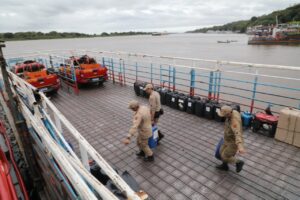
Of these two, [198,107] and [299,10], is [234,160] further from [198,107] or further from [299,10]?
[299,10]

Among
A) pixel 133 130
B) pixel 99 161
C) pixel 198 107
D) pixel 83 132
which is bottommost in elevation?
pixel 83 132

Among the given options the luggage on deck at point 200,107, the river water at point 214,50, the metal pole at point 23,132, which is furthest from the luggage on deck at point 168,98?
the river water at point 214,50

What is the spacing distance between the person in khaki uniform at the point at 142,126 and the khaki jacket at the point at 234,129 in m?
1.38

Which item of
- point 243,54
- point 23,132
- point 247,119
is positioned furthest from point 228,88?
point 243,54

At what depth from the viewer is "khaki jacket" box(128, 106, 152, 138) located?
372 cm

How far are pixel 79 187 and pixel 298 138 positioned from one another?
466cm

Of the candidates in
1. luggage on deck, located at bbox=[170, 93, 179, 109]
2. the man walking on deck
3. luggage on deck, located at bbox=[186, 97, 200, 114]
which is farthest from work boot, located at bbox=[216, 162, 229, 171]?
luggage on deck, located at bbox=[170, 93, 179, 109]

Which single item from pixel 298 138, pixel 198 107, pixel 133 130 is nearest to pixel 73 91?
pixel 198 107

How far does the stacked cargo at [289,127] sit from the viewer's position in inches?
175

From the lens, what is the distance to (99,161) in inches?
64.7

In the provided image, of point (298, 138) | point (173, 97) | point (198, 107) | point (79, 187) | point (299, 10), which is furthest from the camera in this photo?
point (299, 10)

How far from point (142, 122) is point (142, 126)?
0.29 ft

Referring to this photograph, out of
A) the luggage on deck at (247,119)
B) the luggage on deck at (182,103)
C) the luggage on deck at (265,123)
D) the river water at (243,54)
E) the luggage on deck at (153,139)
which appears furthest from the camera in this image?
the river water at (243,54)

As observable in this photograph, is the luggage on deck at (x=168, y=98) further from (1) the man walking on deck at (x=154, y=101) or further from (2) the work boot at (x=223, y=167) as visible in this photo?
(2) the work boot at (x=223, y=167)
